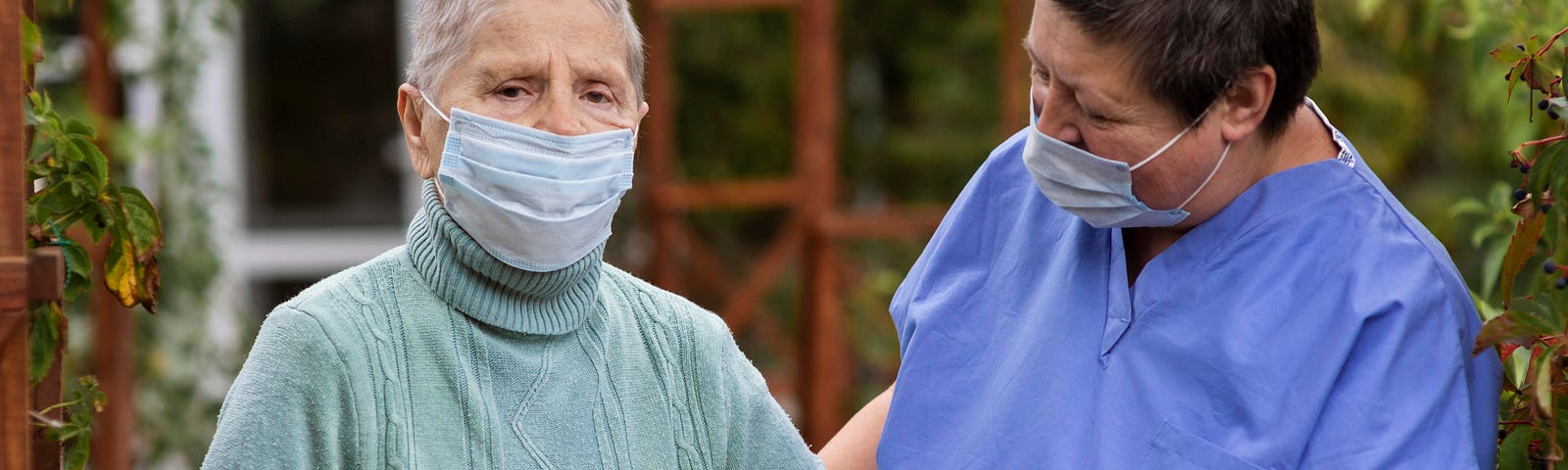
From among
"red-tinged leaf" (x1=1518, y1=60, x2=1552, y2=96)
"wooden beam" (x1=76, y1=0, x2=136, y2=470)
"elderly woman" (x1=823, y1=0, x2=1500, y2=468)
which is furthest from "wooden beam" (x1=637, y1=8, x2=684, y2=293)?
"red-tinged leaf" (x1=1518, y1=60, x2=1552, y2=96)

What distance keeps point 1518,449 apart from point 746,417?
2.85 feet

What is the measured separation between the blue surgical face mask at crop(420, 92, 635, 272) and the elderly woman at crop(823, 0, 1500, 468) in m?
0.52

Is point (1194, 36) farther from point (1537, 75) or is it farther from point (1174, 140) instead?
point (1537, 75)

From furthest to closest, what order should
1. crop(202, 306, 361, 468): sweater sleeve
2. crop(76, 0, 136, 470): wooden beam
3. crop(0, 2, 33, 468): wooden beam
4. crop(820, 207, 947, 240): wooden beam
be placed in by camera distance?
crop(820, 207, 947, 240): wooden beam → crop(76, 0, 136, 470): wooden beam → crop(202, 306, 361, 468): sweater sleeve → crop(0, 2, 33, 468): wooden beam

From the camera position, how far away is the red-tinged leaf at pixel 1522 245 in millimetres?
1859

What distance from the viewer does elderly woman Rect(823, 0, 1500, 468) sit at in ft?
5.72

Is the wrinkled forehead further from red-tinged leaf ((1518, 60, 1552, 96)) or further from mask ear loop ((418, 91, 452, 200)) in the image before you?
red-tinged leaf ((1518, 60, 1552, 96))

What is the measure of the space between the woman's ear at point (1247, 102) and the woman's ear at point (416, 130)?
34.0 inches

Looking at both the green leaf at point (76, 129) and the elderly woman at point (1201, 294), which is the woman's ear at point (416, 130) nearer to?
the green leaf at point (76, 129)

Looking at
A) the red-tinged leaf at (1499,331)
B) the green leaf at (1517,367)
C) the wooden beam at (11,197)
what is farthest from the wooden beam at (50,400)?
the green leaf at (1517,367)

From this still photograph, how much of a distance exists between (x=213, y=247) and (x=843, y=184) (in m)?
3.23

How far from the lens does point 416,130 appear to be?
6.15 feet

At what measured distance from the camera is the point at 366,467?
5.49 feet

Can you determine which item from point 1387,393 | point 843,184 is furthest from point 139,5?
point 1387,393
